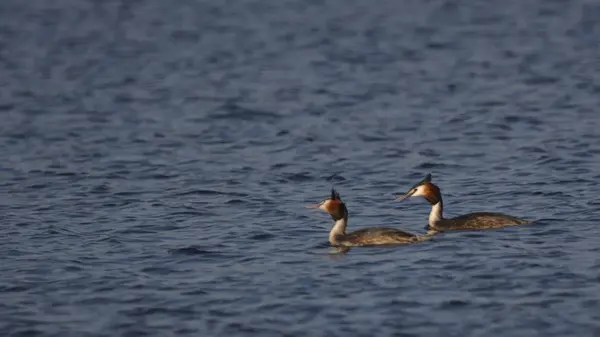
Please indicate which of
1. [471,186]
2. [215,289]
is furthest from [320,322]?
[471,186]

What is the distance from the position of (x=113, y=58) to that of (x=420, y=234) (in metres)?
23.4

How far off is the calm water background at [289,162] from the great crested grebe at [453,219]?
0.92ft

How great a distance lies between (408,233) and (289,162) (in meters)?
8.12

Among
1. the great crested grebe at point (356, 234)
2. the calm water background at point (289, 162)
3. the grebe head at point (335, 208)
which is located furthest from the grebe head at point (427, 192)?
the grebe head at point (335, 208)

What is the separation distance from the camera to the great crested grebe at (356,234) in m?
26.7

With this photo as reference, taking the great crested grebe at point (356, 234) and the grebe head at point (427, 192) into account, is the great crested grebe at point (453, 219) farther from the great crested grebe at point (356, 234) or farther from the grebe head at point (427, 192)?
the great crested grebe at point (356, 234)

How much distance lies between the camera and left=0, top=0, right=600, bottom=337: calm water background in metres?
23.4

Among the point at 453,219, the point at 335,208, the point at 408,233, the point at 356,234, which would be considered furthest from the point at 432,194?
the point at 356,234

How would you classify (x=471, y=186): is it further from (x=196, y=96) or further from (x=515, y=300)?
(x=196, y=96)

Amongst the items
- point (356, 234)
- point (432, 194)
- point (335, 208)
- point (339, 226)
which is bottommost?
point (356, 234)

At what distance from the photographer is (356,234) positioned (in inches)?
1062

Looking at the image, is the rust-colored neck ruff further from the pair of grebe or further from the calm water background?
the calm water background

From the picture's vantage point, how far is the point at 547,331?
2166 cm

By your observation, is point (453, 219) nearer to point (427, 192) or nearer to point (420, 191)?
point (427, 192)
